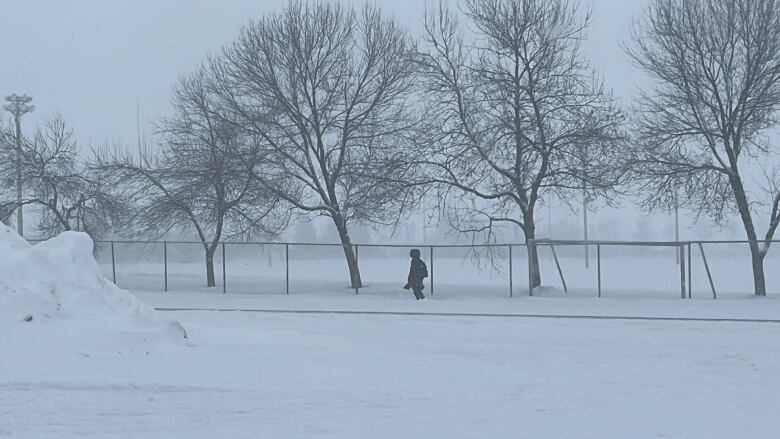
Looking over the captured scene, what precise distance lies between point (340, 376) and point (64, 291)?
156 inches

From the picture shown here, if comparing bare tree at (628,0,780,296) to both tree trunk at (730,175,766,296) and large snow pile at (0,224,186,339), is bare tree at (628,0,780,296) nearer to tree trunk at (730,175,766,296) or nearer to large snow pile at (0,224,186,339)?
tree trunk at (730,175,766,296)

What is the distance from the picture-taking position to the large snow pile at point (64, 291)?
10.7 metres

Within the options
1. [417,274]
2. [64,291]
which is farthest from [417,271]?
[64,291]

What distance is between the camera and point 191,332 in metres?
12.9

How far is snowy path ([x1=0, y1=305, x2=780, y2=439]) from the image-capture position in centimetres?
784

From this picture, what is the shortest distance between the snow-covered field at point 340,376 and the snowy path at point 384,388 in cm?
2

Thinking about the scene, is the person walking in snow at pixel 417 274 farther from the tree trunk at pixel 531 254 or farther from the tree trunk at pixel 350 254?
the tree trunk at pixel 350 254

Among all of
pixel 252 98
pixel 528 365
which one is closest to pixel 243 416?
pixel 528 365

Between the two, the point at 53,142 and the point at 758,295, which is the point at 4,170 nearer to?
the point at 53,142

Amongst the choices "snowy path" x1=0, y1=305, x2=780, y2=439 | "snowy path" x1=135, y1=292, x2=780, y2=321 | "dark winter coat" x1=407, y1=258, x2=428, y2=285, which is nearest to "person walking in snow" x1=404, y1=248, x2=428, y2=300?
"dark winter coat" x1=407, y1=258, x2=428, y2=285

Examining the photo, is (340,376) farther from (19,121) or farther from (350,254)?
(19,121)

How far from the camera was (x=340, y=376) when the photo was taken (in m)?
10.3

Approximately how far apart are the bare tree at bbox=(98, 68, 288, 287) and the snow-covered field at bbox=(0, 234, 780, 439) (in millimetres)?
12955

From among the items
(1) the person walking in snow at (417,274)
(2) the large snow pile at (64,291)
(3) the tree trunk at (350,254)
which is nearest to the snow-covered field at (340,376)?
(2) the large snow pile at (64,291)
